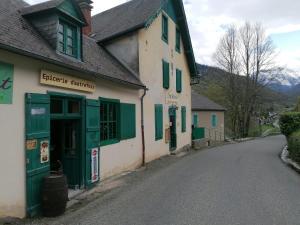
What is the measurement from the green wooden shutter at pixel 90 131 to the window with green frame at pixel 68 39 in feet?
4.52

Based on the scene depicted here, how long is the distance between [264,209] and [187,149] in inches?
544

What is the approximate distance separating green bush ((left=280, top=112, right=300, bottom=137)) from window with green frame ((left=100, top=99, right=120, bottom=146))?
10461mm

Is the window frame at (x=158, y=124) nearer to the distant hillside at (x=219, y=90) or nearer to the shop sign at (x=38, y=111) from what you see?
the shop sign at (x=38, y=111)

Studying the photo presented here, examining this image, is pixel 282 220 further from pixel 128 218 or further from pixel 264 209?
pixel 128 218

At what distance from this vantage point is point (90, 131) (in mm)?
9930

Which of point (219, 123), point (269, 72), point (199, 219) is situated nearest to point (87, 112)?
point (199, 219)

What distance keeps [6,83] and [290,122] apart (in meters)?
15.6

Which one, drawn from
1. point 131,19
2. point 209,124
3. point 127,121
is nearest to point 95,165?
point 127,121

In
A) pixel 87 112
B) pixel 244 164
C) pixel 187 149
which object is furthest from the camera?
pixel 187 149

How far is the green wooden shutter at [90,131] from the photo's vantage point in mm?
9758

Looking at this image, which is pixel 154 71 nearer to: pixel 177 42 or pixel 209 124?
pixel 177 42

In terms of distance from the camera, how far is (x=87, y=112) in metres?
9.77

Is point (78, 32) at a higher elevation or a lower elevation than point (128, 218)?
higher

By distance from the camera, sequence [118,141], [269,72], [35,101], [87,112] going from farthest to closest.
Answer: [269,72] → [118,141] → [87,112] → [35,101]
